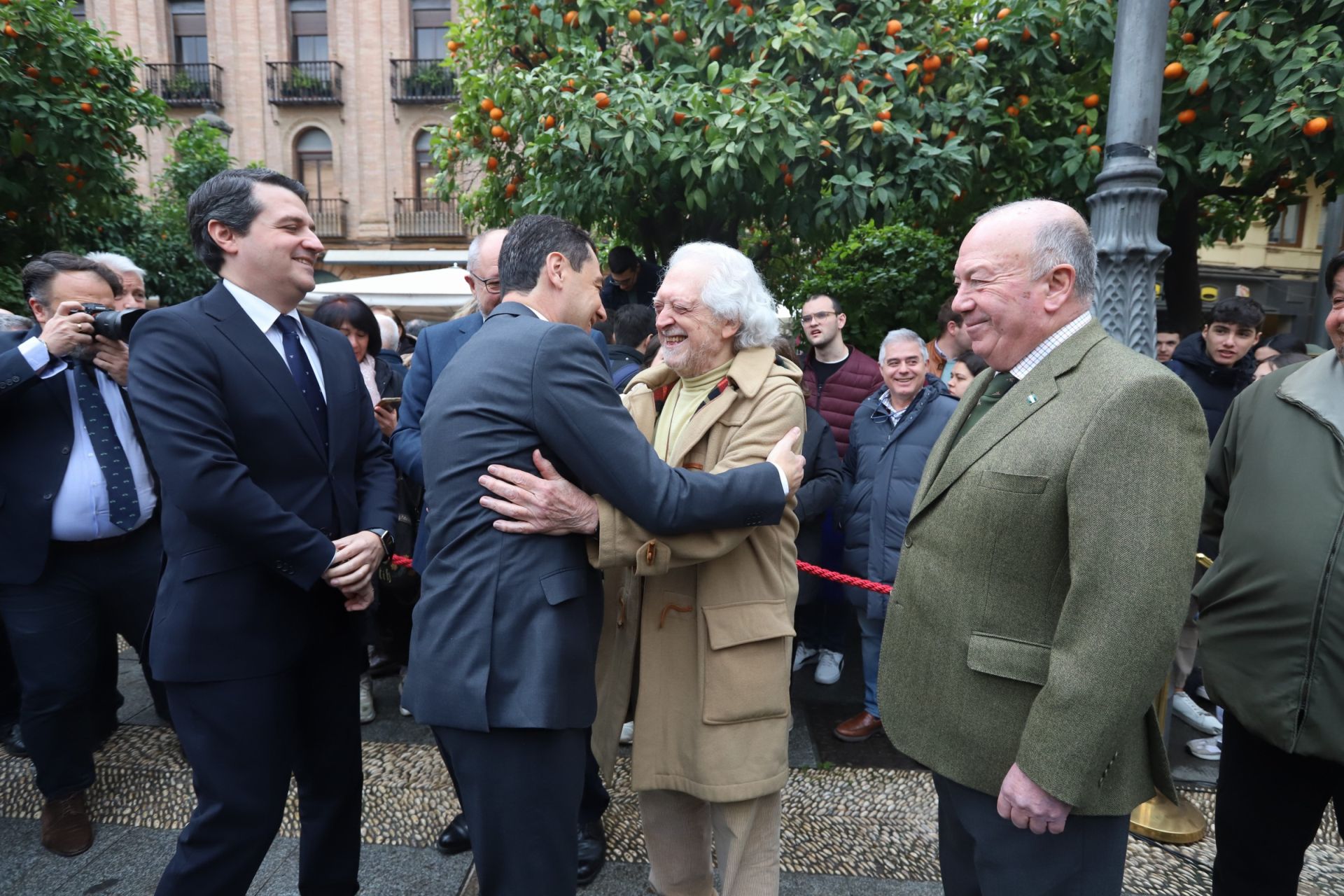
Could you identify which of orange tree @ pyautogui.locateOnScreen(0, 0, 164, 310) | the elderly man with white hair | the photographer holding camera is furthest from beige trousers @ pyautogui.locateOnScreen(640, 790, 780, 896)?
orange tree @ pyautogui.locateOnScreen(0, 0, 164, 310)

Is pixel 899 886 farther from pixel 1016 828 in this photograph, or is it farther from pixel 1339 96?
pixel 1339 96

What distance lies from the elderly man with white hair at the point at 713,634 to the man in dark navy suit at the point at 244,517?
830 mm

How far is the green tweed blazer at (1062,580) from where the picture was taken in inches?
58.5

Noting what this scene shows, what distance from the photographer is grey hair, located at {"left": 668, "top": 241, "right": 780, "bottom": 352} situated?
2227 millimetres

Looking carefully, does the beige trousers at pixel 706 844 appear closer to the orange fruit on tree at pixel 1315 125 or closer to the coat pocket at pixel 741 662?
the coat pocket at pixel 741 662

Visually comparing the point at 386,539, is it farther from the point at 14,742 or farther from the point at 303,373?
the point at 14,742

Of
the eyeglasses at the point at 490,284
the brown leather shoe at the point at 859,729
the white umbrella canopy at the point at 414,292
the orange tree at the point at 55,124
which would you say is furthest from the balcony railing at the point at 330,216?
the brown leather shoe at the point at 859,729

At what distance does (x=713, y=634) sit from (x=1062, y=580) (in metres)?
0.87

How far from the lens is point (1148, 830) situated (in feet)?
10.2

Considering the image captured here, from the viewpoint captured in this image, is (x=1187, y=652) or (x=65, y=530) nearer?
(x=65, y=530)

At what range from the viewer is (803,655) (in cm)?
496

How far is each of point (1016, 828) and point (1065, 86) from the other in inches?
211

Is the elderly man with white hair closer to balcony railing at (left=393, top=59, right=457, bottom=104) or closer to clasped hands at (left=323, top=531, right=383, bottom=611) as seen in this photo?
clasped hands at (left=323, top=531, right=383, bottom=611)

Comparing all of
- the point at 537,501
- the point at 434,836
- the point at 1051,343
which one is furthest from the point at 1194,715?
the point at 537,501
